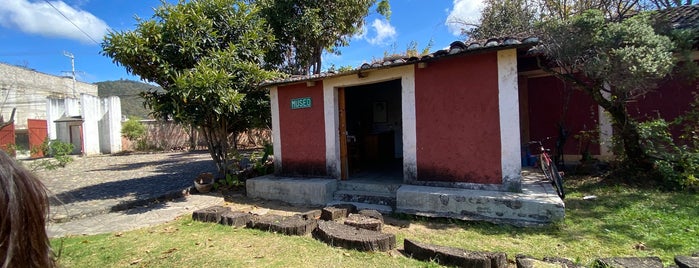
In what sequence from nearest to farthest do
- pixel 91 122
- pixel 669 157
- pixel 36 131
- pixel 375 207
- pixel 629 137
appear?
1. pixel 669 157
2. pixel 375 207
3. pixel 629 137
4. pixel 36 131
5. pixel 91 122

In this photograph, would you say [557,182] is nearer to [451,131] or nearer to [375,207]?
[451,131]

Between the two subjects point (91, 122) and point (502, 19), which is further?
point (91, 122)

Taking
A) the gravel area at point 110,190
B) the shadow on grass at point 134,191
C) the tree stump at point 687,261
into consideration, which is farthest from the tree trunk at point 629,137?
the gravel area at point 110,190

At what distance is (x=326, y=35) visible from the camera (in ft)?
32.6

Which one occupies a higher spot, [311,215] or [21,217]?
[21,217]

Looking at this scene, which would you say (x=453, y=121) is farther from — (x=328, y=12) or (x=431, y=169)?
(x=328, y=12)

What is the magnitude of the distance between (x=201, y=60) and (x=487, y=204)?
546 cm

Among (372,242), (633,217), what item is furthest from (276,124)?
(633,217)

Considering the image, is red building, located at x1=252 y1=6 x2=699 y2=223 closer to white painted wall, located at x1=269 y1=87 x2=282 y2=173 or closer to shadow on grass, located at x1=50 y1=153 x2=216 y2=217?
white painted wall, located at x1=269 y1=87 x2=282 y2=173

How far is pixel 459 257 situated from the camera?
3.09m

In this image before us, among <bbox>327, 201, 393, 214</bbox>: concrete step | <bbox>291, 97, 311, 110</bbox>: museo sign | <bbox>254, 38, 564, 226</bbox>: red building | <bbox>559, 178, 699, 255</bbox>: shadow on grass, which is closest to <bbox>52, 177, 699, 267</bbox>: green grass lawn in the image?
<bbox>559, 178, 699, 255</bbox>: shadow on grass

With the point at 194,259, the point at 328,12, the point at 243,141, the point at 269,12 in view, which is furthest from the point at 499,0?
the point at 243,141

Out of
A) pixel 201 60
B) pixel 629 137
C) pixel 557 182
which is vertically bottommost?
pixel 557 182

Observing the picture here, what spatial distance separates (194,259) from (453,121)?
13.2 ft
